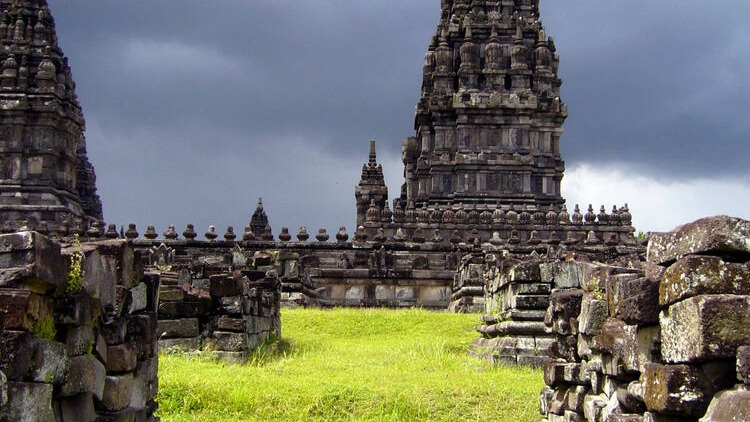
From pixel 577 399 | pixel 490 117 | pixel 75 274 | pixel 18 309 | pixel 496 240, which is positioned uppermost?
pixel 490 117

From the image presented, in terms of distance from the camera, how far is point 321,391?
9.02 m

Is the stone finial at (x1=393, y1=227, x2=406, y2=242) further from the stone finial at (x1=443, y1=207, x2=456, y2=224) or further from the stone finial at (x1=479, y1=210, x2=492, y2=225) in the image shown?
the stone finial at (x1=479, y1=210, x2=492, y2=225)

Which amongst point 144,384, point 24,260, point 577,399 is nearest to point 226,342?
point 144,384

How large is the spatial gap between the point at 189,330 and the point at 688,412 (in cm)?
810

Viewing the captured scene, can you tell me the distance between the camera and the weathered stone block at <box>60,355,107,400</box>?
5.47 metres

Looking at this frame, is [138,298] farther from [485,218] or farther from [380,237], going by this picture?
[485,218]

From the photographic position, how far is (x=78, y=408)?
5.62 metres

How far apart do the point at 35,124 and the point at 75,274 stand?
3318cm

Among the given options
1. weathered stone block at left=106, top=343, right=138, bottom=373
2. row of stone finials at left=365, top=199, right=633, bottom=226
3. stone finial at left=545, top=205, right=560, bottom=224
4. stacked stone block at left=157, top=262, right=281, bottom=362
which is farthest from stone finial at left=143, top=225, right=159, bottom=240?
weathered stone block at left=106, top=343, right=138, bottom=373

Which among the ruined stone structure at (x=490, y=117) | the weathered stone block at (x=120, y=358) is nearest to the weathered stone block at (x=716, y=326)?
the weathered stone block at (x=120, y=358)

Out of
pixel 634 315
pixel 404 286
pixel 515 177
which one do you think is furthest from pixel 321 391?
pixel 515 177

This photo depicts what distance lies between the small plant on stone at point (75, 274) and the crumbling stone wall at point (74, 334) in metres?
0.01

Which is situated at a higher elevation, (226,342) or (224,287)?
(224,287)

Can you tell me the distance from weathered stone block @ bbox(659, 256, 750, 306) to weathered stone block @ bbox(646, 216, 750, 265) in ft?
0.30
